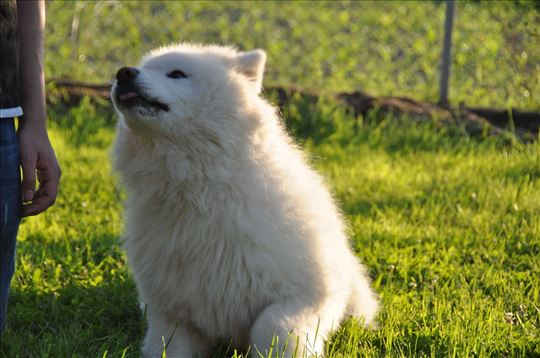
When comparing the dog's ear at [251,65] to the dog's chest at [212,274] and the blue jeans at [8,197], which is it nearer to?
the dog's chest at [212,274]

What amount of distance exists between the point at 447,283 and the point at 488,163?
2413mm

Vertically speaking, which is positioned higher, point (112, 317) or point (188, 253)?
point (188, 253)

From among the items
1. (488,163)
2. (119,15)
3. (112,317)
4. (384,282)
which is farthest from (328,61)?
(112,317)

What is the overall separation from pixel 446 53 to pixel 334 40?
2250 mm

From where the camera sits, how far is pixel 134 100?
2928mm

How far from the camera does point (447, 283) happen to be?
382 cm

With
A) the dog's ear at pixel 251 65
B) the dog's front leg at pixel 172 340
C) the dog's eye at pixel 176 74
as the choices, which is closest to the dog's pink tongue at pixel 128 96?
the dog's eye at pixel 176 74

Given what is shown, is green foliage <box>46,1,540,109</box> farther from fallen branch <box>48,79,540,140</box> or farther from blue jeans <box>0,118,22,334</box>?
blue jeans <box>0,118,22,334</box>

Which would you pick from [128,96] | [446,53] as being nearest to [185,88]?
[128,96]

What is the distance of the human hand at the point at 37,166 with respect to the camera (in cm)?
278

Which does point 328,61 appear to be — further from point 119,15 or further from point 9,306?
point 9,306

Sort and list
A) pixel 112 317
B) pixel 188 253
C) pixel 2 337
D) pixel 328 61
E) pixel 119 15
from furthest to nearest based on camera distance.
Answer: pixel 328 61 < pixel 119 15 < pixel 112 317 < pixel 2 337 < pixel 188 253

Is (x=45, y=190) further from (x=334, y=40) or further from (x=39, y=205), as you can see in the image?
(x=334, y=40)

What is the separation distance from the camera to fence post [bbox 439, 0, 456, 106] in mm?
7613
